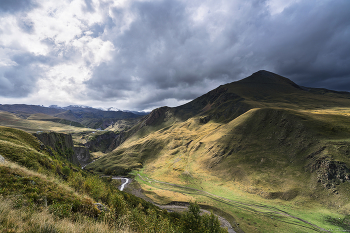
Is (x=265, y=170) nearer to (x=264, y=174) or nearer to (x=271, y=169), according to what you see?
(x=264, y=174)

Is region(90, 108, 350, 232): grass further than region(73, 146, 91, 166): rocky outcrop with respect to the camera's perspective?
No

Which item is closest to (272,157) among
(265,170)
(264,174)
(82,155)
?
(265,170)

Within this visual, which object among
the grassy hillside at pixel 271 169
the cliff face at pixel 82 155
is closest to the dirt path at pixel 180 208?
the grassy hillside at pixel 271 169

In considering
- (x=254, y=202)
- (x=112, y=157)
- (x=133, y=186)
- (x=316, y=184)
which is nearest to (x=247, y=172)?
(x=254, y=202)

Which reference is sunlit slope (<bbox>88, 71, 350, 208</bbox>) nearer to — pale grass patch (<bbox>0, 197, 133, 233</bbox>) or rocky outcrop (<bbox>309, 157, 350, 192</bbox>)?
rocky outcrop (<bbox>309, 157, 350, 192</bbox>)

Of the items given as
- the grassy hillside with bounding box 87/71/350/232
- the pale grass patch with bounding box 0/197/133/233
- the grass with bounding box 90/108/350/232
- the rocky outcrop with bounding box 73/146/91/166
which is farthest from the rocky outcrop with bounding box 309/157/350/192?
the rocky outcrop with bounding box 73/146/91/166

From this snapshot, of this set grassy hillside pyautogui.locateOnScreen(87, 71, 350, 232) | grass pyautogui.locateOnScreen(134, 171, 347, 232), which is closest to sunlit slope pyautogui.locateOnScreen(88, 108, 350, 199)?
grassy hillside pyautogui.locateOnScreen(87, 71, 350, 232)

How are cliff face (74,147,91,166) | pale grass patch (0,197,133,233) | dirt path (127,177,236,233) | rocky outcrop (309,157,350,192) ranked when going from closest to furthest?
1. pale grass patch (0,197,133,233)
2. dirt path (127,177,236,233)
3. rocky outcrop (309,157,350,192)
4. cliff face (74,147,91,166)

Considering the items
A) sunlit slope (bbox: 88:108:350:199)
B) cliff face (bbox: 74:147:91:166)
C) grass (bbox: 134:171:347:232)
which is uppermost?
sunlit slope (bbox: 88:108:350:199)

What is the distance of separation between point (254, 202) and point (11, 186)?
260 feet

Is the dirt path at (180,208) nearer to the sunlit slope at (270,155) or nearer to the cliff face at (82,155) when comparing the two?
the sunlit slope at (270,155)

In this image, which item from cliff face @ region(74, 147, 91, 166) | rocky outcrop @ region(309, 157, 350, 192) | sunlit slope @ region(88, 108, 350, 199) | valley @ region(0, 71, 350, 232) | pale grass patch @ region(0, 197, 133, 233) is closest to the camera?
pale grass patch @ region(0, 197, 133, 233)

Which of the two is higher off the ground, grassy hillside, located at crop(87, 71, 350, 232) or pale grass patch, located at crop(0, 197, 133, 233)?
pale grass patch, located at crop(0, 197, 133, 233)

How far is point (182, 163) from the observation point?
121625 mm
